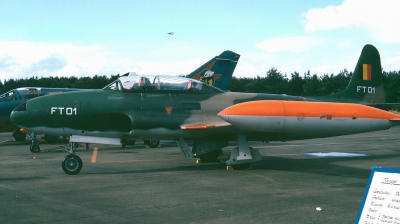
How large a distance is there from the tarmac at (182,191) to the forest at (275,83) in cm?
6195

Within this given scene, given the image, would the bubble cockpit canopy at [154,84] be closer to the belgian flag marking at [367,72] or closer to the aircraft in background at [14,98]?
the belgian flag marking at [367,72]

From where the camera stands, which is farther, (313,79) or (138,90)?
(313,79)

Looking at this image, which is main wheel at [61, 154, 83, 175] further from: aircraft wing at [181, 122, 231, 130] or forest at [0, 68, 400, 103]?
forest at [0, 68, 400, 103]

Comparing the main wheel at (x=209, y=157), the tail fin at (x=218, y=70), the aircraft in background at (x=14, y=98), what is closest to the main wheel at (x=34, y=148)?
the aircraft in background at (x=14, y=98)

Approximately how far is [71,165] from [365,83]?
461 inches

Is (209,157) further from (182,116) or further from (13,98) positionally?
(13,98)

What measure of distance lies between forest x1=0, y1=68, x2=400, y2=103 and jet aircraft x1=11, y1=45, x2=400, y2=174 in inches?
2455

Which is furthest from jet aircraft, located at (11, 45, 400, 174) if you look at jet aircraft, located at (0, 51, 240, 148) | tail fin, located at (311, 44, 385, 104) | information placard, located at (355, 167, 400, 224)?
jet aircraft, located at (0, 51, 240, 148)

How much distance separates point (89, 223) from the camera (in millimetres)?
6648

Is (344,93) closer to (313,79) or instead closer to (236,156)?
(236,156)

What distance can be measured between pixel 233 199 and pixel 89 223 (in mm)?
3023

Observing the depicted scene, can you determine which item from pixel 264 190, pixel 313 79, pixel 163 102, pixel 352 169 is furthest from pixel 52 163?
pixel 313 79

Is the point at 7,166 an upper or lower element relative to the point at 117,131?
lower

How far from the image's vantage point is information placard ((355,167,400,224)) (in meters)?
3.51
